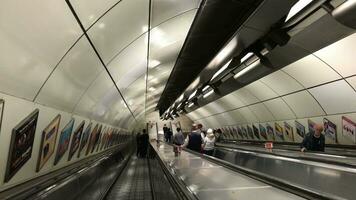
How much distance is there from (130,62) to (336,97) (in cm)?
661

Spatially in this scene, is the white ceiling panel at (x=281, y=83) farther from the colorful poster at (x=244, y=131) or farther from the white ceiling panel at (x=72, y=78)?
the white ceiling panel at (x=72, y=78)

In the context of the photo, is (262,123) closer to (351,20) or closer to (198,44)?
(198,44)

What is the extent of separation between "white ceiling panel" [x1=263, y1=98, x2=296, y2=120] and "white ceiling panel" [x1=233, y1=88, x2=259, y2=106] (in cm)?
81

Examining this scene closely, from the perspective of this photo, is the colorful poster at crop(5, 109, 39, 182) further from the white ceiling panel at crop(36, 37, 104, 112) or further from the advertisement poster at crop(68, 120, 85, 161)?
the advertisement poster at crop(68, 120, 85, 161)

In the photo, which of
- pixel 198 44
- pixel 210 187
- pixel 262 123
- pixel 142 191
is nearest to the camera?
pixel 210 187

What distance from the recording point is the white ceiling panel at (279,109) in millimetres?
13173

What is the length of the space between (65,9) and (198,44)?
5.90 m

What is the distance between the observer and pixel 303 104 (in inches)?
470

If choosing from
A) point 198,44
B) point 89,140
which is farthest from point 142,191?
point 198,44

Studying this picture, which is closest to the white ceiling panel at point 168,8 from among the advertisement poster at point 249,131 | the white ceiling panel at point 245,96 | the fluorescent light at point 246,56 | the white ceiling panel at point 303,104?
the fluorescent light at point 246,56

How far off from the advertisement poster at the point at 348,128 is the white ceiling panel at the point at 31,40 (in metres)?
8.86

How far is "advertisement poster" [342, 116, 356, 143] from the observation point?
9.82 m

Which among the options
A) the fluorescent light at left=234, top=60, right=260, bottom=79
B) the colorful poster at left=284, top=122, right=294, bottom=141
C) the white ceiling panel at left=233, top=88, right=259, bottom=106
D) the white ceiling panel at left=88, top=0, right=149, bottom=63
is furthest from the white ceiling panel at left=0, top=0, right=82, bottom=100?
the white ceiling panel at left=233, top=88, right=259, bottom=106

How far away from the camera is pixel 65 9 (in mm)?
3613
